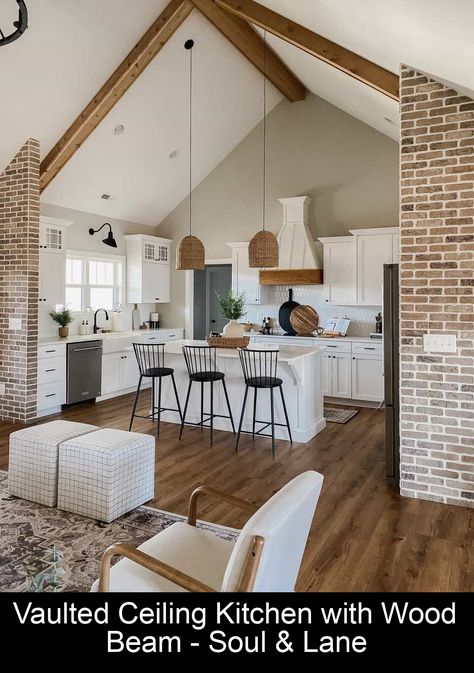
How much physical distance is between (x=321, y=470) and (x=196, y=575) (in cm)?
257

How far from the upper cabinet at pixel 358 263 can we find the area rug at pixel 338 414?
1.61 meters

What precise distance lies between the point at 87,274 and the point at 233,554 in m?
6.89

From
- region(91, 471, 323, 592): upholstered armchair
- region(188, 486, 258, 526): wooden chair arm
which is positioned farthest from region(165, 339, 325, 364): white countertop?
region(91, 471, 323, 592): upholstered armchair

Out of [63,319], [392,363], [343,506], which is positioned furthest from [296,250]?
[343,506]

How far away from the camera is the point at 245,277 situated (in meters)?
8.19

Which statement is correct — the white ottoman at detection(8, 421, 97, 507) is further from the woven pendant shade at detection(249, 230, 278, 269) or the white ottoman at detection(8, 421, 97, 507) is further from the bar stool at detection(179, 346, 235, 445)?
the woven pendant shade at detection(249, 230, 278, 269)

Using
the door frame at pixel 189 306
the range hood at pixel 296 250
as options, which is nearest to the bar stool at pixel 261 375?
the range hood at pixel 296 250

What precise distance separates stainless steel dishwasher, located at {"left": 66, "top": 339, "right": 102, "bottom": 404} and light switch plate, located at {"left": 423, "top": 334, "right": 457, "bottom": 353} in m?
4.59

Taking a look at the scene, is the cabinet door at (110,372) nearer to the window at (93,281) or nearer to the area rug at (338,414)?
the window at (93,281)

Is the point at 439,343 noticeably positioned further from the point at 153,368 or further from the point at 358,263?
the point at 358,263

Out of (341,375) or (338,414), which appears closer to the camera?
(338,414)

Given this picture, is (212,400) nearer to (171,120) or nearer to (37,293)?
(37,293)
